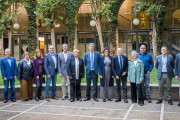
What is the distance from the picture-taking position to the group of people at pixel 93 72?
7.76 m

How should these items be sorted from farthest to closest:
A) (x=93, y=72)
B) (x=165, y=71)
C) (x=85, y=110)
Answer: (x=93, y=72)
(x=165, y=71)
(x=85, y=110)

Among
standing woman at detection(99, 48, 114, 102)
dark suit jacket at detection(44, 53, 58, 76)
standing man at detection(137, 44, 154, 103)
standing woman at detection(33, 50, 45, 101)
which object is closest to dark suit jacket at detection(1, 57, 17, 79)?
standing woman at detection(33, 50, 45, 101)

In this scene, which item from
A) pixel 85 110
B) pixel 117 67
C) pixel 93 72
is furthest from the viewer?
pixel 93 72

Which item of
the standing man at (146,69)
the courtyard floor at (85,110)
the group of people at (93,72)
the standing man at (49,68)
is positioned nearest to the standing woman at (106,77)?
the group of people at (93,72)

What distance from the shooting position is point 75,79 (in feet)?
27.6

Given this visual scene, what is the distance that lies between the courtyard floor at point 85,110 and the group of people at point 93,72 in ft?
1.26

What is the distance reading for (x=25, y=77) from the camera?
8.51 m

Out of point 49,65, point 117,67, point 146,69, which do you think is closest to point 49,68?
point 49,65

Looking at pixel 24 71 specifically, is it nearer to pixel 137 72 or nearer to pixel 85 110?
pixel 85 110

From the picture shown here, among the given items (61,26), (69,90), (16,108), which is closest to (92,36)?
(61,26)

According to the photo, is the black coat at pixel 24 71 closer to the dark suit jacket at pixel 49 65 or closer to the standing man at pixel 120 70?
the dark suit jacket at pixel 49 65

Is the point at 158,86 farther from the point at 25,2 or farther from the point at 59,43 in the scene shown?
the point at 59,43

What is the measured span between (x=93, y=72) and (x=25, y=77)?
2515 mm

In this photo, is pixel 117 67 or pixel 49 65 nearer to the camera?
pixel 117 67
